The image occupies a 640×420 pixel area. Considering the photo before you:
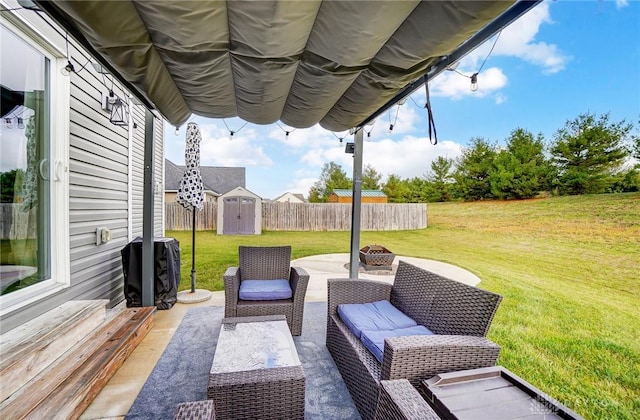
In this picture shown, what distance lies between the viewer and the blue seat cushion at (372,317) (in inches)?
76.3

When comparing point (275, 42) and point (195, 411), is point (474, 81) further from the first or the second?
point (195, 411)

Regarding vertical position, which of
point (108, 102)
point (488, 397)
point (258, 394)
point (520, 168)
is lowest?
point (258, 394)

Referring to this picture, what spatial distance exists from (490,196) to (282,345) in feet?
17.9

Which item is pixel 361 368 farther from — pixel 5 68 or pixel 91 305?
pixel 5 68

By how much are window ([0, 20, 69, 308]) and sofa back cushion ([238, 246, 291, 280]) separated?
1.53m

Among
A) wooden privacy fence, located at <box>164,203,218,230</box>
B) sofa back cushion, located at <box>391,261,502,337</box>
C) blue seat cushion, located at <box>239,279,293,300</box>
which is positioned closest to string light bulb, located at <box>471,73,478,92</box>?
sofa back cushion, located at <box>391,261,502,337</box>

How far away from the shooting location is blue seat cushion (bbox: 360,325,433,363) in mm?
1662

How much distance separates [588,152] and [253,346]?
4769mm

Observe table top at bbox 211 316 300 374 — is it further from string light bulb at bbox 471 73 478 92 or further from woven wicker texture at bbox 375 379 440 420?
string light bulb at bbox 471 73 478 92

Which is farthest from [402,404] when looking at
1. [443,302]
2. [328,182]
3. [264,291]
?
[328,182]

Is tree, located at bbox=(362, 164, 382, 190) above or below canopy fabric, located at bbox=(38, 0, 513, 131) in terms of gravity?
above

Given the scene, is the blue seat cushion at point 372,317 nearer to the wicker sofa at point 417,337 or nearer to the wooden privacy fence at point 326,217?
the wicker sofa at point 417,337

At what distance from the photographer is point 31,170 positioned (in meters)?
2.14

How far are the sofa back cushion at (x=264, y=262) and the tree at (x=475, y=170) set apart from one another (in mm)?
4652
